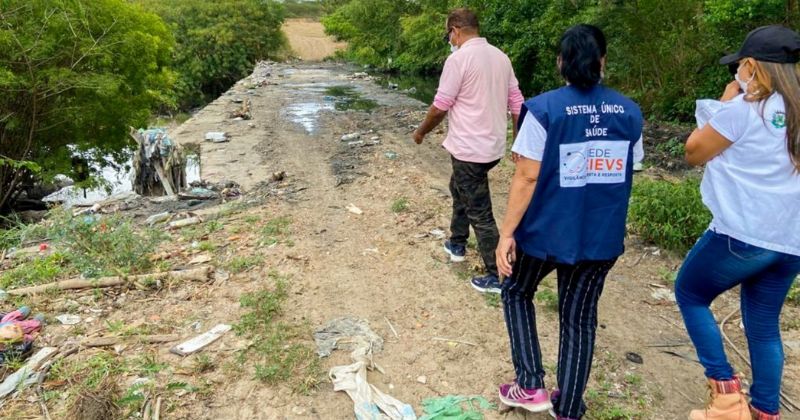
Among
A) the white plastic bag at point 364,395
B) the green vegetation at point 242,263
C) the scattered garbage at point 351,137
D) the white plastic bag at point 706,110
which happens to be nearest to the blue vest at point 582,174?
the white plastic bag at point 706,110

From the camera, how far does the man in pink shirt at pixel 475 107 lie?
3.30 meters

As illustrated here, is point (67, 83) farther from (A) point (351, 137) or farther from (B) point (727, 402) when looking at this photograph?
(B) point (727, 402)

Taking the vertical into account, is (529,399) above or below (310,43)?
above

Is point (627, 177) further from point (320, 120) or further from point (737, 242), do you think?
point (320, 120)

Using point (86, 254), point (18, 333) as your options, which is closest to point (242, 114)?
point (86, 254)

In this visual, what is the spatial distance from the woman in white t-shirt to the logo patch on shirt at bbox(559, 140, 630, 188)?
1.06ft

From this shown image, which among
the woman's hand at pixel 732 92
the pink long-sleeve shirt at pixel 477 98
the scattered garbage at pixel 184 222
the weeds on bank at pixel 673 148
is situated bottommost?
the scattered garbage at pixel 184 222

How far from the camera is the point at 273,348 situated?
3.11 meters

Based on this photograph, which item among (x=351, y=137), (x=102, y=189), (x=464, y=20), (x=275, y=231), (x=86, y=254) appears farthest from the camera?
(x=102, y=189)

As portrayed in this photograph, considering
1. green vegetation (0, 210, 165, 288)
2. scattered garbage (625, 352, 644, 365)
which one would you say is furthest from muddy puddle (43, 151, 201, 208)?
scattered garbage (625, 352, 644, 365)

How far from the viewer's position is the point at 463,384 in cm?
282

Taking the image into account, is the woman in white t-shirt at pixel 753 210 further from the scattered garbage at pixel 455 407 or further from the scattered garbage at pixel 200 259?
the scattered garbage at pixel 200 259

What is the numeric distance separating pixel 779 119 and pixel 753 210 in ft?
1.12

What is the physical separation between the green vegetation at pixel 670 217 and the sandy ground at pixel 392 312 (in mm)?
152
